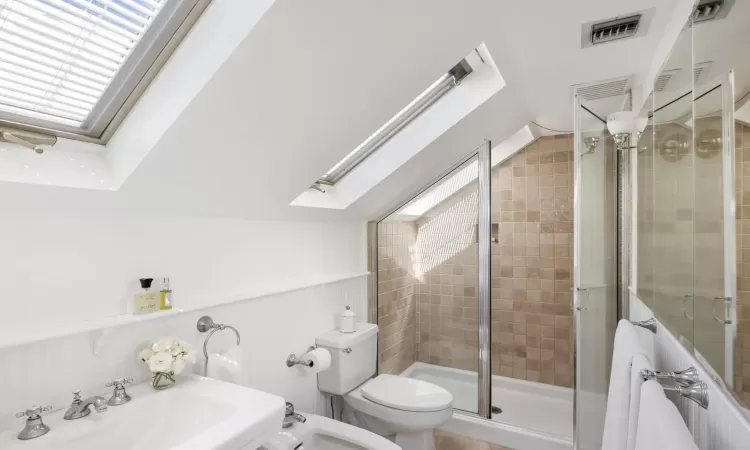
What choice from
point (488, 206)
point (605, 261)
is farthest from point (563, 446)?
point (488, 206)

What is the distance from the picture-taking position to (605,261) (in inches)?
88.4

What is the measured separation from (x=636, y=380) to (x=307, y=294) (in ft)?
5.31

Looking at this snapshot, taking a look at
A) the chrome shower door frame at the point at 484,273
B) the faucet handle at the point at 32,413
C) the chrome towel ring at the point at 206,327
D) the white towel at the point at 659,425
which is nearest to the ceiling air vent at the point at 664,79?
the white towel at the point at 659,425

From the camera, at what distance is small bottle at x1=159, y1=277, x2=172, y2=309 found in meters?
1.54

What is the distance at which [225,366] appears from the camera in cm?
167

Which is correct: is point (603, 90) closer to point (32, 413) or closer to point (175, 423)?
point (175, 423)

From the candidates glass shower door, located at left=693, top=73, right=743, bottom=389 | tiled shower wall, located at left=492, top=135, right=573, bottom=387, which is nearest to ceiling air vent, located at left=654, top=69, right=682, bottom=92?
glass shower door, located at left=693, top=73, right=743, bottom=389

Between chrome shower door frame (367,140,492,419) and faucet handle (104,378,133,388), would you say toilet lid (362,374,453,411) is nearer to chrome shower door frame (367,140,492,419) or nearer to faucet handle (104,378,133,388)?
chrome shower door frame (367,140,492,419)

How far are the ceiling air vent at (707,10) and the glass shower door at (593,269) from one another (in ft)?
3.48

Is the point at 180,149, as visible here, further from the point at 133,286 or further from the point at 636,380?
the point at 636,380

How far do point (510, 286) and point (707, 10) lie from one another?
2.70m

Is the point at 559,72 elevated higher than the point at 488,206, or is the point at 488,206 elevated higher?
the point at 559,72

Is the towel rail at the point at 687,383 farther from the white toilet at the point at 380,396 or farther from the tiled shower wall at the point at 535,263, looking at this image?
the tiled shower wall at the point at 535,263

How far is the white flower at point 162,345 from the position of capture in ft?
4.68
